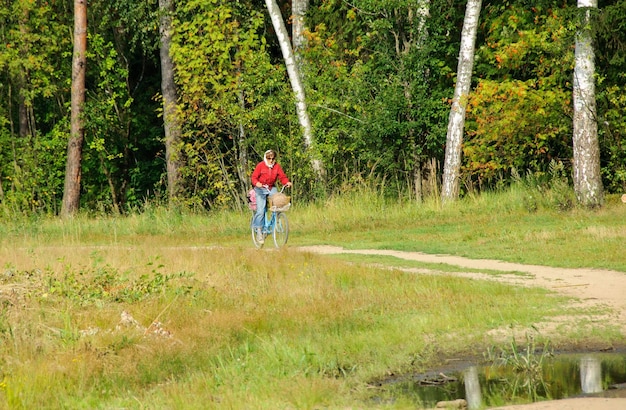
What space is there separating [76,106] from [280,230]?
12.5 m

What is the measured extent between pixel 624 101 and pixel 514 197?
3.72m

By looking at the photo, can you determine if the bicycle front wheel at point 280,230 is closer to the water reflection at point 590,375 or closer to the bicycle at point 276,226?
the bicycle at point 276,226

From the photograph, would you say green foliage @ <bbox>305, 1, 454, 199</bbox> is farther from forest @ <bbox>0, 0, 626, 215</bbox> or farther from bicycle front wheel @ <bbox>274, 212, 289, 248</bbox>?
bicycle front wheel @ <bbox>274, 212, 289, 248</bbox>

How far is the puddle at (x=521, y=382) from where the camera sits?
9.49 meters

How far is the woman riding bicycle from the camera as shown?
67.3 ft

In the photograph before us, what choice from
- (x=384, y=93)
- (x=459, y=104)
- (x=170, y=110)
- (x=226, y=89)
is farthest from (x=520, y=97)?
(x=170, y=110)

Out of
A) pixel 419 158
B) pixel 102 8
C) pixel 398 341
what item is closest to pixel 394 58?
pixel 419 158

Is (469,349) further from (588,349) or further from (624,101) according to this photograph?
(624,101)

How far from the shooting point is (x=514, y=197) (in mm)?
25359

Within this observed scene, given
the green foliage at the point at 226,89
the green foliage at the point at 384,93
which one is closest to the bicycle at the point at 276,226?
the green foliage at the point at 384,93

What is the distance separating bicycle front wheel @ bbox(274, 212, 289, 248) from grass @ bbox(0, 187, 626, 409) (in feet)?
3.96

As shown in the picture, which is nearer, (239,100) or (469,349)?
(469,349)

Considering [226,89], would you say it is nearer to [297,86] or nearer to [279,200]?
[297,86]

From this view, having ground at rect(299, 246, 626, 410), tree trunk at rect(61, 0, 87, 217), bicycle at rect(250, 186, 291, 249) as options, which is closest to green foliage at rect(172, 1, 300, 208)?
tree trunk at rect(61, 0, 87, 217)
